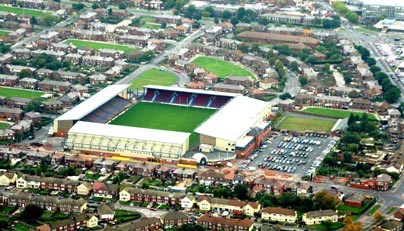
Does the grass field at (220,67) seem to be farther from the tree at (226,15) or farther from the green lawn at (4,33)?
the green lawn at (4,33)

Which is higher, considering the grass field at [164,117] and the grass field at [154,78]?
the grass field at [154,78]

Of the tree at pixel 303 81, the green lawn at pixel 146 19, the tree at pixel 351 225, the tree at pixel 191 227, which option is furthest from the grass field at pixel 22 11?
the tree at pixel 351 225

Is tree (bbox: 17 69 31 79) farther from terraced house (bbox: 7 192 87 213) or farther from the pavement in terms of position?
terraced house (bbox: 7 192 87 213)

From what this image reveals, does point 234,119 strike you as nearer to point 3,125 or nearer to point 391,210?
point 3,125

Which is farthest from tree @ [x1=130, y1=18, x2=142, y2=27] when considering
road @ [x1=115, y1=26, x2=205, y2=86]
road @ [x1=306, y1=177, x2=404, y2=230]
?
road @ [x1=306, y1=177, x2=404, y2=230]

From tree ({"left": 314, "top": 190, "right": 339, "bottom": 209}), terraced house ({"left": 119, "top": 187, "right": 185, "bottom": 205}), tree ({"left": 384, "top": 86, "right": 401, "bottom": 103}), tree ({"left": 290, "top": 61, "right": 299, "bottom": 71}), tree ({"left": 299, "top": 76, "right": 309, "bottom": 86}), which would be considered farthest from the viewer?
tree ({"left": 290, "top": 61, "right": 299, "bottom": 71})

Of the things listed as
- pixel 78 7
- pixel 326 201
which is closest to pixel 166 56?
pixel 78 7
